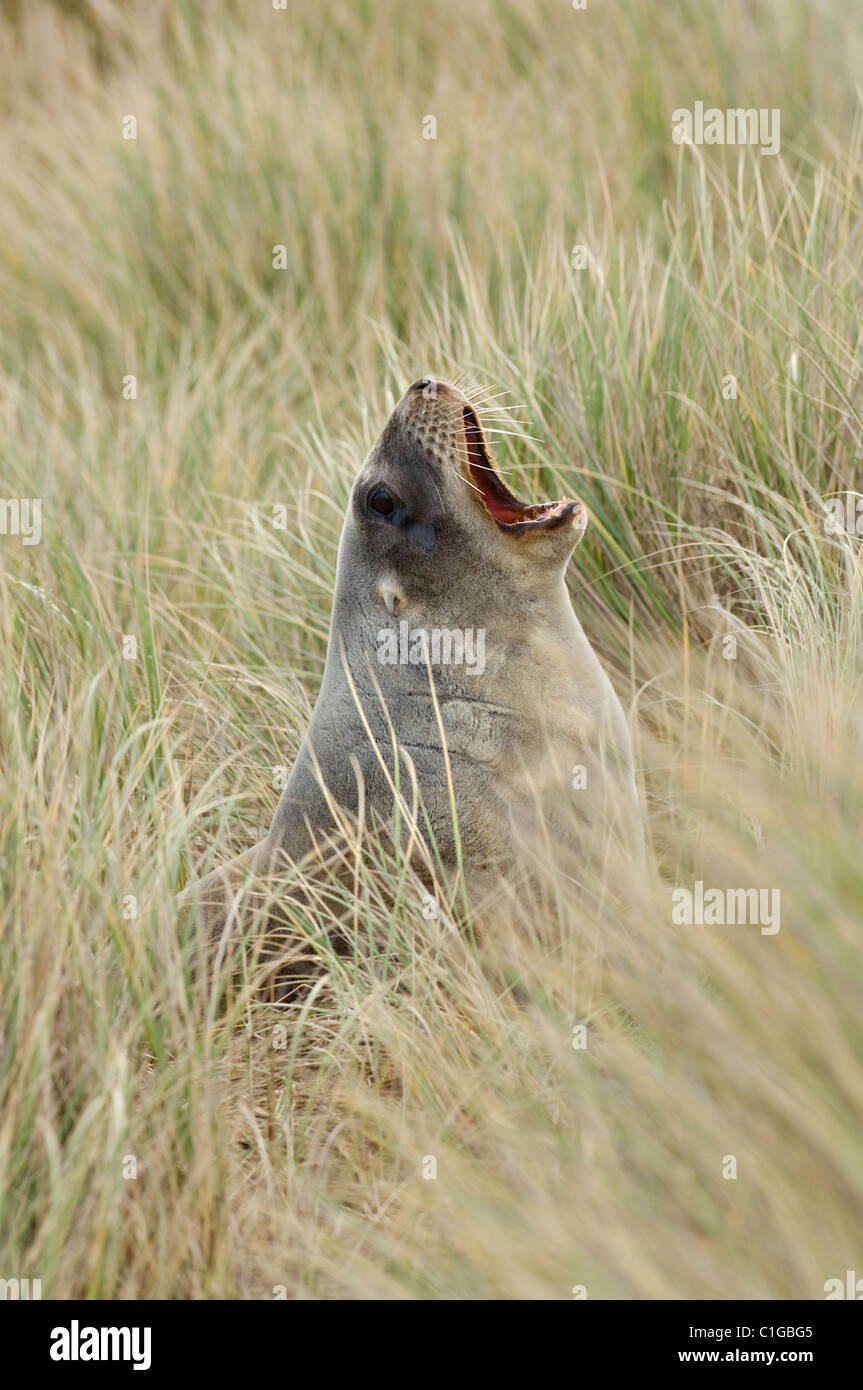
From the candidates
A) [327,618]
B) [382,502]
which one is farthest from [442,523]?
[327,618]

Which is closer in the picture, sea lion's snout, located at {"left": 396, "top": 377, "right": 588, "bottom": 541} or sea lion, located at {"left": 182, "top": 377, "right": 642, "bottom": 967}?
sea lion, located at {"left": 182, "top": 377, "right": 642, "bottom": 967}

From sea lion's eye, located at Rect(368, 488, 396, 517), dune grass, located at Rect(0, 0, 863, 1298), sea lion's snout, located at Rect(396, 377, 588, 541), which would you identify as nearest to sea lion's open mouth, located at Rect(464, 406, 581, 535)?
sea lion's snout, located at Rect(396, 377, 588, 541)

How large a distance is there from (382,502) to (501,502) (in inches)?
11.3

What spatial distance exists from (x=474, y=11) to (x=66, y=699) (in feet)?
19.0

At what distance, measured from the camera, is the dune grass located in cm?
224

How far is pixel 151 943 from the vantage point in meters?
2.79

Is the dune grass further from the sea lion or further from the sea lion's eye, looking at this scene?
the sea lion's eye

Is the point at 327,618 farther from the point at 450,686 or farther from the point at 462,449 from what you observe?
the point at 450,686

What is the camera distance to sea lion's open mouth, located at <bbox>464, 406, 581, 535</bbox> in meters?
3.43

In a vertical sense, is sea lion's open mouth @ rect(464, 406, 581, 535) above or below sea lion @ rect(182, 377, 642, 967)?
above

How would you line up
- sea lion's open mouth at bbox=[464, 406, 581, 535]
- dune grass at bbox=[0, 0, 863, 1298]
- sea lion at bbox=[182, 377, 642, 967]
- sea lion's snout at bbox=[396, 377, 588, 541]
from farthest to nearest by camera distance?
sea lion's snout at bbox=[396, 377, 588, 541] → sea lion's open mouth at bbox=[464, 406, 581, 535] → sea lion at bbox=[182, 377, 642, 967] → dune grass at bbox=[0, 0, 863, 1298]

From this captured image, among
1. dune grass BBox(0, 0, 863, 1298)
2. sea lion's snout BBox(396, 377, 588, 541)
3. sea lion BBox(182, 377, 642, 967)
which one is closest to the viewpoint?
dune grass BBox(0, 0, 863, 1298)

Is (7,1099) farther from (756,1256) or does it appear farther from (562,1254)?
(756,1256)
